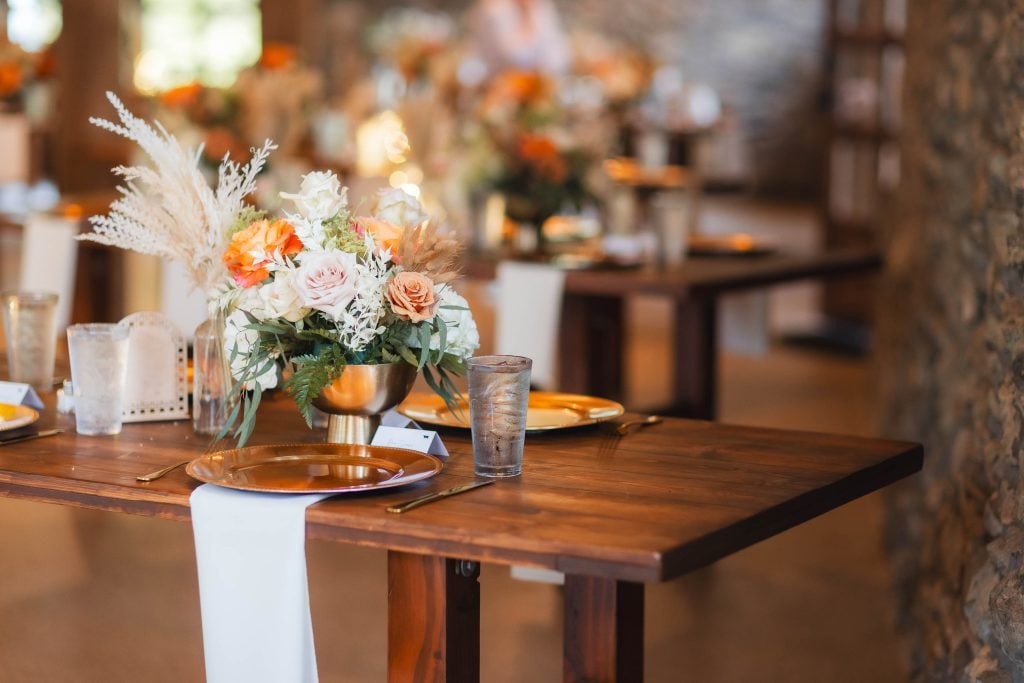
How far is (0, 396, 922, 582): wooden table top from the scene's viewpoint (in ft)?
5.05

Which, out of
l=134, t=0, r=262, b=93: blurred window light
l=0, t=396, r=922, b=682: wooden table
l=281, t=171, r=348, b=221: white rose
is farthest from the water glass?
l=134, t=0, r=262, b=93: blurred window light

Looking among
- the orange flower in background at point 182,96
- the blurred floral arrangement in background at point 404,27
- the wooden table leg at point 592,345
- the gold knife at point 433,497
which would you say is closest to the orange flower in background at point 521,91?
the wooden table leg at point 592,345

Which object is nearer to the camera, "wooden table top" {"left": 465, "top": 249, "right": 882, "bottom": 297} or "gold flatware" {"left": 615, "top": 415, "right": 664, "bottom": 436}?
"gold flatware" {"left": 615, "top": 415, "right": 664, "bottom": 436}

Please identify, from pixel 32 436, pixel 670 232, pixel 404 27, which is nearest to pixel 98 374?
pixel 32 436

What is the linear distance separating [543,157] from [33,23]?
3.48 m

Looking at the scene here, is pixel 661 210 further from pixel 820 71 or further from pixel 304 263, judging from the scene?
pixel 820 71

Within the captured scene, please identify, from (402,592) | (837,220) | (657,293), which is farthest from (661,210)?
(837,220)

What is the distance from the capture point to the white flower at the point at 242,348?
1920 mm

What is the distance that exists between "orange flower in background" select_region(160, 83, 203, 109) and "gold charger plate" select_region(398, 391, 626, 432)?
3.53 m

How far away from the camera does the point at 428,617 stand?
5.82 feet

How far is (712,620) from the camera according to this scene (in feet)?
11.2

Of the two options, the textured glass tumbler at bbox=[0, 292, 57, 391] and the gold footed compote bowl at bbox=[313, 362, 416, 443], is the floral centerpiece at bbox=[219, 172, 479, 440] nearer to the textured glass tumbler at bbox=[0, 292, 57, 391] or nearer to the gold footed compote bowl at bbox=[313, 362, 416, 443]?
the gold footed compote bowl at bbox=[313, 362, 416, 443]

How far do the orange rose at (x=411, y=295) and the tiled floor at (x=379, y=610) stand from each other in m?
1.34

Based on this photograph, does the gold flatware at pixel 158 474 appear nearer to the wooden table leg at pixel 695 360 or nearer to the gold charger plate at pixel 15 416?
the gold charger plate at pixel 15 416
